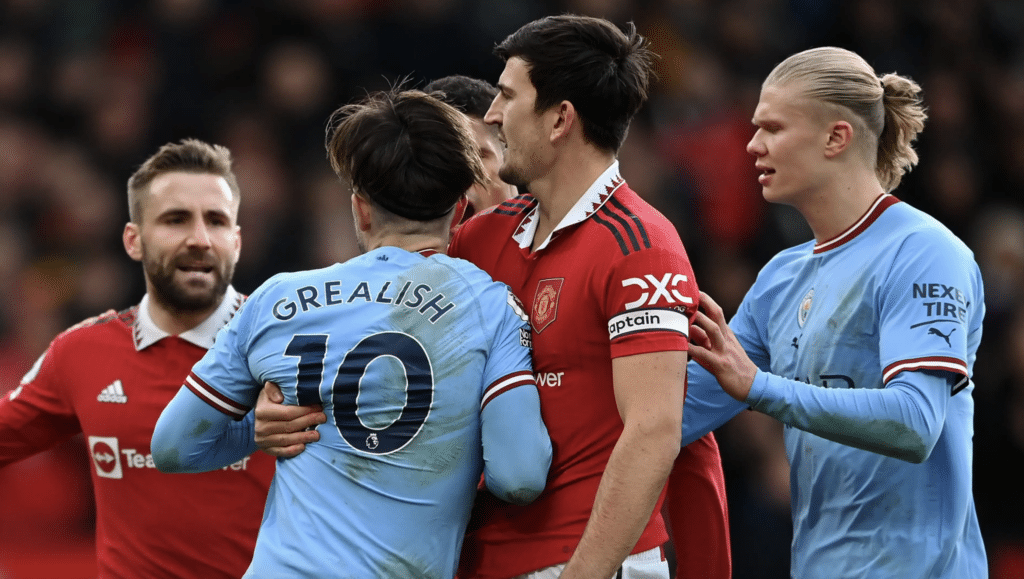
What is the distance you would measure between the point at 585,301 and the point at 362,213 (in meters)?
0.62

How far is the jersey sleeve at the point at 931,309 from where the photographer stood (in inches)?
111

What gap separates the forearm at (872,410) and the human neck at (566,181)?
0.68 metres

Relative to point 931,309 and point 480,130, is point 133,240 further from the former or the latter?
point 931,309

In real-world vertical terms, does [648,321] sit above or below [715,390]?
above

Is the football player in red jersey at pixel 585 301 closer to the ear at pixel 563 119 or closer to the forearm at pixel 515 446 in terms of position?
the ear at pixel 563 119

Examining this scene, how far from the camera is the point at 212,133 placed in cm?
763

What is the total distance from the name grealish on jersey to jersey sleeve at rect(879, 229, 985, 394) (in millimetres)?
1150

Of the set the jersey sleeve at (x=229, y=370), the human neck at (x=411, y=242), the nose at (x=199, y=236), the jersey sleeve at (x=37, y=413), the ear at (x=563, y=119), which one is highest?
the ear at (x=563, y=119)

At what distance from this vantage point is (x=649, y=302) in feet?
8.71

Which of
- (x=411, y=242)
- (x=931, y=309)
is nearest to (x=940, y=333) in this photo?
(x=931, y=309)

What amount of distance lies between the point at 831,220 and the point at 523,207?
2.98ft

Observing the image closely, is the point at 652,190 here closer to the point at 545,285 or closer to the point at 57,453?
the point at 57,453

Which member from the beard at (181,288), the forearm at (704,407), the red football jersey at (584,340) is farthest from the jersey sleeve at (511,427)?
the beard at (181,288)

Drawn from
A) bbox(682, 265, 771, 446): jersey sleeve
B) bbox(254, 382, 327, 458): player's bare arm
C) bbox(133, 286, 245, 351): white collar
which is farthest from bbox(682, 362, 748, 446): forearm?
bbox(133, 286, 245, 351): white collar
